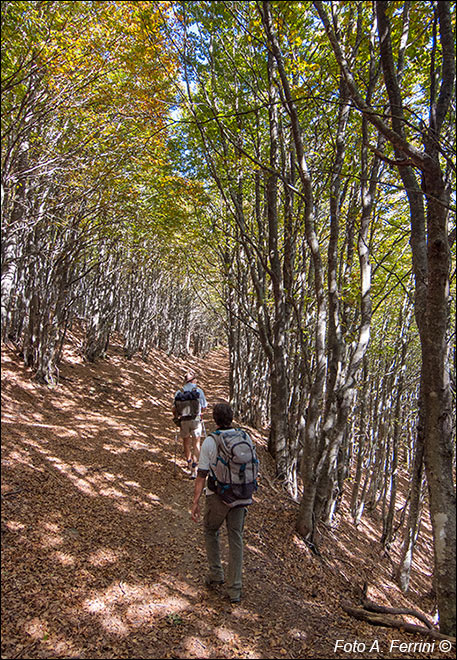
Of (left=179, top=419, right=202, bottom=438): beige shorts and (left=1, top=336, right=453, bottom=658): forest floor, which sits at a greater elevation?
(left=179, top=419, right=202, bottom=438): beige shorts

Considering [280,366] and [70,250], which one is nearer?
[280,366]

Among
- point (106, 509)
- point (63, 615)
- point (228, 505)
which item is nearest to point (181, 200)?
point (106, 509)

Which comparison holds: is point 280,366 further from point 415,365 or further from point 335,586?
point 415,365

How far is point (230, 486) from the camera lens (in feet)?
12.6

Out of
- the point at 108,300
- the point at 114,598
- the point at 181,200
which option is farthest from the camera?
the point at 108,300

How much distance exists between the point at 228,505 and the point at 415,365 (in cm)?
1677

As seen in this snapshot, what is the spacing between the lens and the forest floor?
319cm

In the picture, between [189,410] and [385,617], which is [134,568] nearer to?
[385,617]

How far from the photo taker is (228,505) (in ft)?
12.6

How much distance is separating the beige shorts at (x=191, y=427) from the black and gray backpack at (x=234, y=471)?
3.52 meters

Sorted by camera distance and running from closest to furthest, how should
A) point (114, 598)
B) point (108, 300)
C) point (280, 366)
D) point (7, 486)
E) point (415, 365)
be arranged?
point (7, 486) → point (114, 598) → point (280, 366) → point (108, 300) → point (415, 365)

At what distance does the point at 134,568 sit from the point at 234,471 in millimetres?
1793

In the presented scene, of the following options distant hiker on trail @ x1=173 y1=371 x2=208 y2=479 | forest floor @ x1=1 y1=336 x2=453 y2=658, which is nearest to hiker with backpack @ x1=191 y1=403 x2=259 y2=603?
forest floor @ x1=1 y1=336 x2=453 y2=658

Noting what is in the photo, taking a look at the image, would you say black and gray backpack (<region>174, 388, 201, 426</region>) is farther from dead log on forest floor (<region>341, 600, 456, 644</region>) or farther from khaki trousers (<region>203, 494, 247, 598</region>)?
dead log on forest floor (<region>341, 600, 456, 644</region>)
